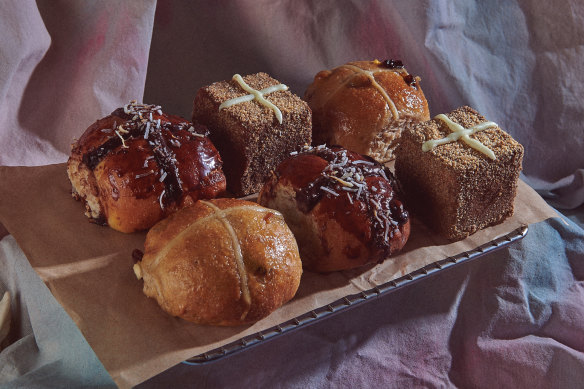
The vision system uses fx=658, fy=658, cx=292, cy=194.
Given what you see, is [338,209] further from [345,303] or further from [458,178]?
[458,178]

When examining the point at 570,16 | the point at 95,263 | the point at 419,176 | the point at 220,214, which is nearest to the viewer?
the point at 220,214

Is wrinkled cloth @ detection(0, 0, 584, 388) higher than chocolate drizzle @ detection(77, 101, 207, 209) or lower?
lower

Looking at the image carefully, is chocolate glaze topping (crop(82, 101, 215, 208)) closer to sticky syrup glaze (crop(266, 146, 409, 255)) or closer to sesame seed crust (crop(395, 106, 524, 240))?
sticky syrup glaze (crop(266, 146, 409, 255))

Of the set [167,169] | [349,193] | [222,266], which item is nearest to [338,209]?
[349,193]

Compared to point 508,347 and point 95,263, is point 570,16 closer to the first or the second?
point 508,347

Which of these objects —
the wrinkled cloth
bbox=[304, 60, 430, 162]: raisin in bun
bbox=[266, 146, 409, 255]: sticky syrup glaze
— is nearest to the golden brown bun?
bbox=[266, 146, 409, 255]: sticky syrup glaze

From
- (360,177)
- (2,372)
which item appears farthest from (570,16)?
(2,372)

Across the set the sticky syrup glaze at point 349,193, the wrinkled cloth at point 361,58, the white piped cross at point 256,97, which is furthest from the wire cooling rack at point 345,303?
the white piped cross at point 256,97
